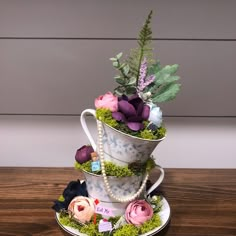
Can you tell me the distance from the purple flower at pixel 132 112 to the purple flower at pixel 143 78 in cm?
2

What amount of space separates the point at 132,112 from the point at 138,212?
0.61 feet

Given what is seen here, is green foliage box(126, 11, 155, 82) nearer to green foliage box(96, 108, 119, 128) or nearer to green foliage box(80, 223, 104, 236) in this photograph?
green foliage box(96, 108, 119, 128)

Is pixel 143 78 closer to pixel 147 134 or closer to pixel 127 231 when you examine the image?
pixel 147 134

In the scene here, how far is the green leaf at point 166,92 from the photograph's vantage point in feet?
2.40

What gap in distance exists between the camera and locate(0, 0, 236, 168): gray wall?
1.05 meters

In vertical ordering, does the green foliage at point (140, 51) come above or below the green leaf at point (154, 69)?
above

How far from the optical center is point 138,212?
0.76m

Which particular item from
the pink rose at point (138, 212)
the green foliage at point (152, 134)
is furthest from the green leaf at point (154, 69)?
the pink rose at point (138, 212)

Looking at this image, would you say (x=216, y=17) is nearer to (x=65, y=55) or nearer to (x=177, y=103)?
(x=177, y=103)

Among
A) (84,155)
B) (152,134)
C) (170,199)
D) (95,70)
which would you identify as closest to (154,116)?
(152,134)

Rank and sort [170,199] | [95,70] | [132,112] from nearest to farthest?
[132,112]
[170,199]
[95,70]

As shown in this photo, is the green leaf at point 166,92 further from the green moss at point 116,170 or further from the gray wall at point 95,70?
the gray wall at point 95,70

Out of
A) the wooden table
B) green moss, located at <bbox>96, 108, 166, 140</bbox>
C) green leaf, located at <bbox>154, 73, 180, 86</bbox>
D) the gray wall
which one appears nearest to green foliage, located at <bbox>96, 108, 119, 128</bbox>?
green moss, located at <bbox>96, 108, 166, 140</bbox>

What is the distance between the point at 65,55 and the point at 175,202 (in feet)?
1.51
